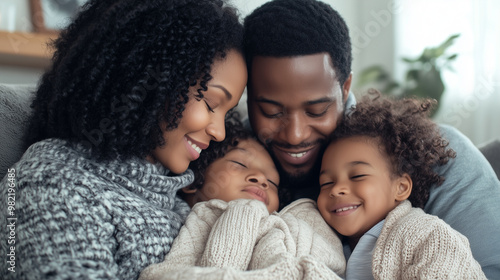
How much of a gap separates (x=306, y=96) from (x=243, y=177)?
34 centimetres

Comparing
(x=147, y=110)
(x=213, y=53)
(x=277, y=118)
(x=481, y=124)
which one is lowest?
(x=481, y=124)

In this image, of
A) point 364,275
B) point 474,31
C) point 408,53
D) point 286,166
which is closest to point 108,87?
point 286,166

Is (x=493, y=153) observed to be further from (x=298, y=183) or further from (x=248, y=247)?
(x=248, y=247)

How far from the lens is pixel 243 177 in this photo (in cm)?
147

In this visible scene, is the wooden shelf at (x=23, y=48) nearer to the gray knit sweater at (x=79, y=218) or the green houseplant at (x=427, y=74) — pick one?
the gray knit sweater at (x=79, y=218)

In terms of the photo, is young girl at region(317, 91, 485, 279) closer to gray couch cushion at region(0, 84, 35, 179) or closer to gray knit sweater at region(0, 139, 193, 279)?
gray knit sweater at region(0, 139, 193, 279)

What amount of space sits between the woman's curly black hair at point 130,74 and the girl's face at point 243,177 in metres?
0.34

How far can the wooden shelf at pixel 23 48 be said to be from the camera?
92.4 inches

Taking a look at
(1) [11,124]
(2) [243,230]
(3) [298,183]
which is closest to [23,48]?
(1) [11,124]

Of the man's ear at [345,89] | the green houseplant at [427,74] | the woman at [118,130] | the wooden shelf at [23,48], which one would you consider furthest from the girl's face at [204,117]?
the green houseplant at [427,74]

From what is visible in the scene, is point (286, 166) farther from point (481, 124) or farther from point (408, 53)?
point (408, 53)

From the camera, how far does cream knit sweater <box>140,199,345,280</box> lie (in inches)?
37.7

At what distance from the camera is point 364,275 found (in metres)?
1.21

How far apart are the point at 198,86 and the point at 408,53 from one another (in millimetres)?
2884
